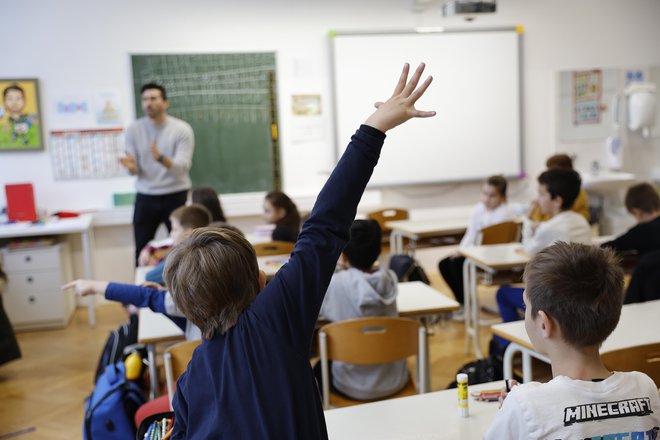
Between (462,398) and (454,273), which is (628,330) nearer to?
(462,398)

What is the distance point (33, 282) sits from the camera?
4.85 metres

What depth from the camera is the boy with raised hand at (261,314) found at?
1.16 metres

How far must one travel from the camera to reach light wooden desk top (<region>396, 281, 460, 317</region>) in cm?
276

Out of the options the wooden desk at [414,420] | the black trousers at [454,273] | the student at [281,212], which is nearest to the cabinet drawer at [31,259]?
the student at [281,212]

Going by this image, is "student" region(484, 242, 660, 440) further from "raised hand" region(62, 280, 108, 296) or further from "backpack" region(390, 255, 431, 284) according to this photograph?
"backpack" region(390, 255, 431, 284)

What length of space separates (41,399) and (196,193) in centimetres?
143

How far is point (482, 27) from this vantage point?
20.1ft

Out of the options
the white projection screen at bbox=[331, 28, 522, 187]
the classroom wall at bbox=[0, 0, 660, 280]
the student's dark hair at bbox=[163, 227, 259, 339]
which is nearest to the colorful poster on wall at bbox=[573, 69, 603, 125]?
the classroom wall at bbox=[0, 0, 660, 280]

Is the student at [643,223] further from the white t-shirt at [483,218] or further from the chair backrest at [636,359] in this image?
the chair backrest at [636,359]

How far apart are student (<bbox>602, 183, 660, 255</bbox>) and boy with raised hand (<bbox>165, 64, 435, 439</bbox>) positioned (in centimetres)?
258

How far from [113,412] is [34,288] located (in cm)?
272

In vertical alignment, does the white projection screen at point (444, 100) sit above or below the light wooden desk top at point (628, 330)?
above

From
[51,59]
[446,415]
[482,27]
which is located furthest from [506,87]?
[446,415]

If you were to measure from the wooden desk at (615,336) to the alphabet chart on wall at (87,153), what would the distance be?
407 cm
